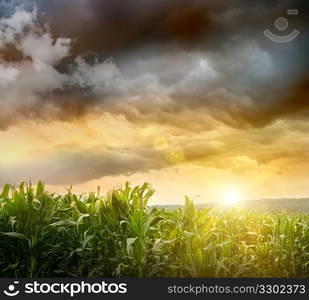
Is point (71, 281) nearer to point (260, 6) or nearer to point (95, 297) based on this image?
point (95, 297)

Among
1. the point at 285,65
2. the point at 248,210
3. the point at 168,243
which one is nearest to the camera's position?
the point at 285,65

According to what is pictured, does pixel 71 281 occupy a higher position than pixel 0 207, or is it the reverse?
pixel 0 207

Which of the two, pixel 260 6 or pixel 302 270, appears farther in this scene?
pixel 302 270

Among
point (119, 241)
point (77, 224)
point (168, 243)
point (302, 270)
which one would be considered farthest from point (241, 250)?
point (77, 224)

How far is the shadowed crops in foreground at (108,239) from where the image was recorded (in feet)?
15.4

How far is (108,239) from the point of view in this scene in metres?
4.93

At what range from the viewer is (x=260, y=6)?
475cm

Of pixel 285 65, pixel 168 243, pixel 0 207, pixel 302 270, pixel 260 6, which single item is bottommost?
pixel 302 270

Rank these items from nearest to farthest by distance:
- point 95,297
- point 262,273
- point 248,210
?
1. point 95,297
2. point 262,273
3. point 248,210

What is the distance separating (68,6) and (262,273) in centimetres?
330

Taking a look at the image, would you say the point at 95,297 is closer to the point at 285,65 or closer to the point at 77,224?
the point at 77,224

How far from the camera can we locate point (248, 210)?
7.96 meters

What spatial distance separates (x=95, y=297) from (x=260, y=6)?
276 centimetres

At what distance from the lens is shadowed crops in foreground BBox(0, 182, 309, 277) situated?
4.69 metres
